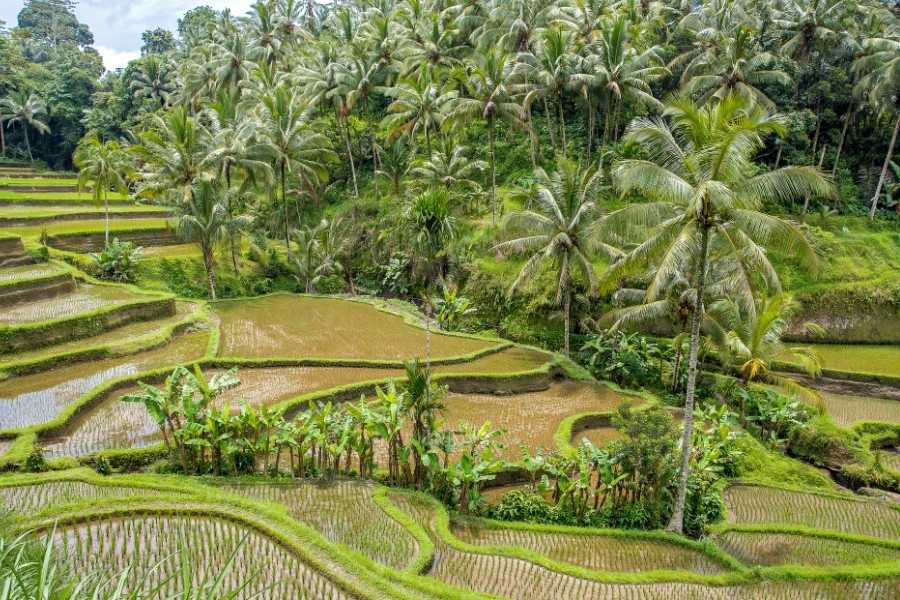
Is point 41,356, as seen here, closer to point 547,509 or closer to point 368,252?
point 547,509

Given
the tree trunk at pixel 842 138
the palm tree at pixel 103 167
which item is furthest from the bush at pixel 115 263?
the tree trunk at pixel 842 138

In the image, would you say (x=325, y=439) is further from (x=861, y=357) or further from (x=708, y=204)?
(x=861, y=357)

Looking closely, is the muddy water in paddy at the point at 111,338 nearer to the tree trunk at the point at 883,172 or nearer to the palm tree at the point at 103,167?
the palm tree at the point at 103,167

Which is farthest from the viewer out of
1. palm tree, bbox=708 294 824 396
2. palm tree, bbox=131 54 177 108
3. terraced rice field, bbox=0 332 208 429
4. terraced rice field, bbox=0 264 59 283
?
palm tree, bbox=131 54 177 108

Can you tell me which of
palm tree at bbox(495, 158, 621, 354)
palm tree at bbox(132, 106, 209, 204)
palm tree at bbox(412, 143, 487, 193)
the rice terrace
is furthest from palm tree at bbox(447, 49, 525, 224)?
palm tree at bbox(132, 106, 209, 204)

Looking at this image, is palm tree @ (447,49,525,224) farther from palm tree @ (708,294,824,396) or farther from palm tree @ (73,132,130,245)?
palm tree @ (73,132,130,245)

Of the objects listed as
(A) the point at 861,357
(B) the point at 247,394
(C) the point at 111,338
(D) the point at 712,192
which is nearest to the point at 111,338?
(C) the point at 111,338

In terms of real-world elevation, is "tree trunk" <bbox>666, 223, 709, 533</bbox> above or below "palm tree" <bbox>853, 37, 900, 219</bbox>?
below
